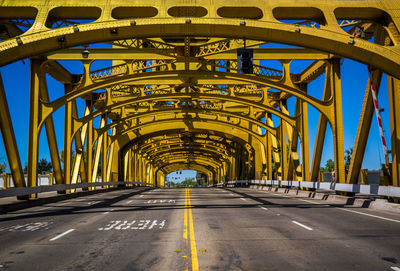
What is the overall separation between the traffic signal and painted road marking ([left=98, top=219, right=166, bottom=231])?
5.70 metres

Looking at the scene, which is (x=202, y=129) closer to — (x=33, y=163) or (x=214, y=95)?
(x=214, y=95)

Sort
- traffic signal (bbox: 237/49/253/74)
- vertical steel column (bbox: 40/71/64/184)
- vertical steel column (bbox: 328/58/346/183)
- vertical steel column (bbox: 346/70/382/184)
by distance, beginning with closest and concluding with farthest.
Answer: traffic signal (bbox: 237/49/253/74) < vertical steel column (bbox: 346/70/382/184) < vertical steel column (bbox: 328/58/346/183) < vertical steel column (bbox: 40/71/64/184)

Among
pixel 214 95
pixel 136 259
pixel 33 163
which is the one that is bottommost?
pixel 136 259

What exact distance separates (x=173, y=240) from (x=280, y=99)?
28375mm

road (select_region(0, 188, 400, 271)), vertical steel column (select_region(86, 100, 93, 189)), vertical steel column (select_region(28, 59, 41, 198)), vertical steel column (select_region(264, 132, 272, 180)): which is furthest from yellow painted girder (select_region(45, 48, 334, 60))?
vertical steel column (select_region(264, 132, 272, 180))

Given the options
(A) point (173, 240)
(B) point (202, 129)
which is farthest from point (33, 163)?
(B) point (202, 129)

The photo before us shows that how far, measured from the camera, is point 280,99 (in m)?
35.9

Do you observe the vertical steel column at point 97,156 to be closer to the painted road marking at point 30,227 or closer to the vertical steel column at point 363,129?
the vertical steel column at point 363,129

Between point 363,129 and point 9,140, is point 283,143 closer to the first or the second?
point 363,129

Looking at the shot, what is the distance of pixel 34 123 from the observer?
71.5ft

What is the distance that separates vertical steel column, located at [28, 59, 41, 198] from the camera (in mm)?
21334

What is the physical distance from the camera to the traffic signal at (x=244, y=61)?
14633mm

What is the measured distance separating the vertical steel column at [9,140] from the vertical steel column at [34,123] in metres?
1.64

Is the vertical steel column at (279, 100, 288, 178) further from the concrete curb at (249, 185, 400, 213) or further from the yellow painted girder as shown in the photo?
the yellow painted girder
